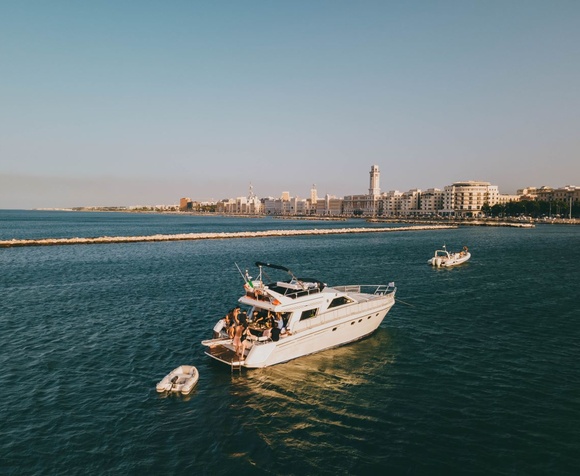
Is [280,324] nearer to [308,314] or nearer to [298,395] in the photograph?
[308,314]

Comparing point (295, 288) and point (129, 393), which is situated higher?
point (295, 288)

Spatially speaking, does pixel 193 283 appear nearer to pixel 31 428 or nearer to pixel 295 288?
pixel 295 288

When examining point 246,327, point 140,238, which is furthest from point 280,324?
point 140,238

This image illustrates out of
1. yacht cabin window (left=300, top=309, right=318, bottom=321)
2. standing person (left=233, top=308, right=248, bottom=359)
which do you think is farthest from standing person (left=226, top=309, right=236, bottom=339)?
yacht cabin window (left=300, top=309, right=318, bottom=321)

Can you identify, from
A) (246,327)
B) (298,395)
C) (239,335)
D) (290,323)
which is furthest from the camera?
(246,327)

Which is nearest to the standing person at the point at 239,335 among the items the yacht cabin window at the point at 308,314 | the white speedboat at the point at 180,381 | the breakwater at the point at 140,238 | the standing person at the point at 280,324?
the standing person at the point at 280,324

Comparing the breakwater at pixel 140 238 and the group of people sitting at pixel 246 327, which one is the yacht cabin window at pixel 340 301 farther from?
the breakwater at pixel 140 238

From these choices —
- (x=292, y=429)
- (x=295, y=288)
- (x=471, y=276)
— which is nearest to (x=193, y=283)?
(x=295, y=288)

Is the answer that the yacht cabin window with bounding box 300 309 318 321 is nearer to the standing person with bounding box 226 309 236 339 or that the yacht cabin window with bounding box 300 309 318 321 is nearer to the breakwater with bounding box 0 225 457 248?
the standing person with bounding box 226 309 236 339
